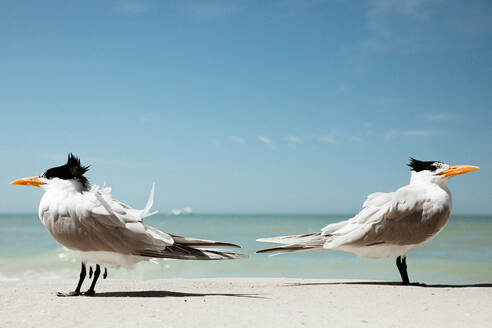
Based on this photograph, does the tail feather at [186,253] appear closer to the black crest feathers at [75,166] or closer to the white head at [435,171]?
the black crest feathers at [75,166]

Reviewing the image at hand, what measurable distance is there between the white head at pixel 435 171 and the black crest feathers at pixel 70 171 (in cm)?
430

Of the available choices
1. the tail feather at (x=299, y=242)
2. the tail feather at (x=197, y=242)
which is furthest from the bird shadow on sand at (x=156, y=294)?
the tail feather at (x=299, y=242)

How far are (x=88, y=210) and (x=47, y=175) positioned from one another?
70cm

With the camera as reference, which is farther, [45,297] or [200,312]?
[45,297]

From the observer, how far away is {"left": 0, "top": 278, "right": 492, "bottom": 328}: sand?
12.8 feet

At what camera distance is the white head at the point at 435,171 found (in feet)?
19.9

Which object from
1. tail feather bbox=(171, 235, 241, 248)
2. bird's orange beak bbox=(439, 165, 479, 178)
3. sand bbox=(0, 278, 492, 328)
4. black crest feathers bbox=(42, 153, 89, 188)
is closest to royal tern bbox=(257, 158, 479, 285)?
bird's orange beak bbox=(439, 165, 479, 178)

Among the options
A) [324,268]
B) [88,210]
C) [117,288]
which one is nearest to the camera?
[88,210]

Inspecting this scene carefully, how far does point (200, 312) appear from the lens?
417 cm

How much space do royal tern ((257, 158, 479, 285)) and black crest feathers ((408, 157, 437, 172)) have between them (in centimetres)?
10

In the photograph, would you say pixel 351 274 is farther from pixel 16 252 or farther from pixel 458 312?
pixel 16 252

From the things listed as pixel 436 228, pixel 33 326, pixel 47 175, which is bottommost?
pixel 33 326

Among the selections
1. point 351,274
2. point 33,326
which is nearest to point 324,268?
point 351,274

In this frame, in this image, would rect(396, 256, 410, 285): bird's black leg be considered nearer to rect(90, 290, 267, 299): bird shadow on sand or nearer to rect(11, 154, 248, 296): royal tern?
rect(90, 290, 267, 299): bird shadow on sand
